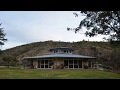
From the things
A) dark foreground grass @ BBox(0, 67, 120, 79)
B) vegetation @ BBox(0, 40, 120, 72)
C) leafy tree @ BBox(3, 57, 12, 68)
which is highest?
vegetation @ BBox(0, 40, 120, 72)

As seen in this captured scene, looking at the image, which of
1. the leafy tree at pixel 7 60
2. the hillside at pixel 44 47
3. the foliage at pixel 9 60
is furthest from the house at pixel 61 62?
the hillside at pixel 44 47

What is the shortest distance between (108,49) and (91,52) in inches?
322

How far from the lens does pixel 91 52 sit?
61188mm

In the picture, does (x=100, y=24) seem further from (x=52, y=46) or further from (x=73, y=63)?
(x=52, y=46)

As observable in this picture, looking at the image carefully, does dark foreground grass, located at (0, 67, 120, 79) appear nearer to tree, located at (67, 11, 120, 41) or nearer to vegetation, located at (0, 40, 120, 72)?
tree, located at (67, 11, 120, 41)

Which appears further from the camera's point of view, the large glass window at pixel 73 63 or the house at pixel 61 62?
→ the large glass window at pixel 73 63

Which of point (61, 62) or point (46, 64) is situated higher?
point (61, 62)

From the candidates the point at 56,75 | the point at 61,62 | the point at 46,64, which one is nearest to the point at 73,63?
the point at 61,62

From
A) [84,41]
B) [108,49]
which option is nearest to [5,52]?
[84,41]

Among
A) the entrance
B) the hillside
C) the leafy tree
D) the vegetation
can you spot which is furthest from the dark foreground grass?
the hillside

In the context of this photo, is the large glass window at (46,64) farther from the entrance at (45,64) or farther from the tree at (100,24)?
the tree at (100,24)

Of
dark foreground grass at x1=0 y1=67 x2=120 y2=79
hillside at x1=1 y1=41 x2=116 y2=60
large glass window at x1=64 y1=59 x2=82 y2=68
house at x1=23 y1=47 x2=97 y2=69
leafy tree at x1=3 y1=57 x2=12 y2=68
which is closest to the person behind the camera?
dark foreground grass at x1=0 y1=67 x2=120 y2=79

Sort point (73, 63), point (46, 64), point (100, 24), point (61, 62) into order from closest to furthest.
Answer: point (100, 24), point (61, 62), point (73, 63), point (46, 64)
